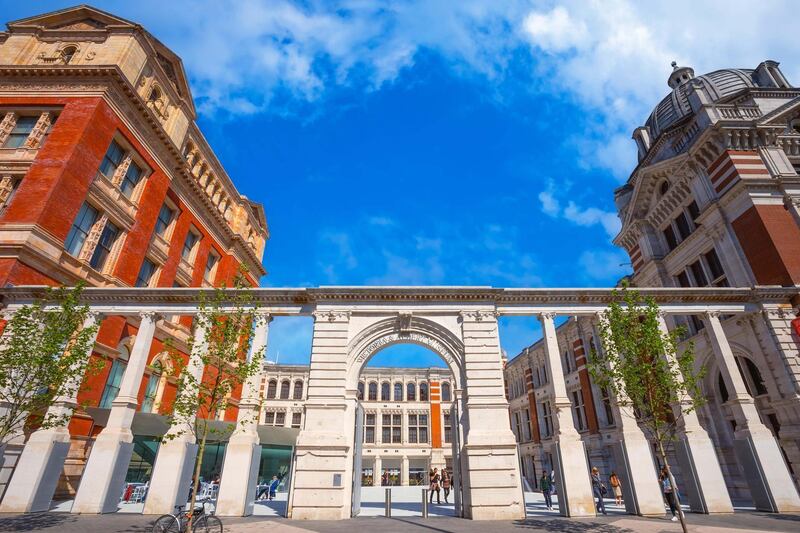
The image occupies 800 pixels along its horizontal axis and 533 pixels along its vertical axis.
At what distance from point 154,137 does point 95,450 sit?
19452 millimetres

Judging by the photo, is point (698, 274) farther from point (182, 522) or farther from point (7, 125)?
point (7, 125)

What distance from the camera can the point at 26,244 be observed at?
1759 centimetres

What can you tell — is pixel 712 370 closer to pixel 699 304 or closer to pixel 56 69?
pixel 699 304

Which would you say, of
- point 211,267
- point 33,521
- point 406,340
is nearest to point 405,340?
point 406,340

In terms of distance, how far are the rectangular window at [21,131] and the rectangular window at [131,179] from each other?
15.6 feet

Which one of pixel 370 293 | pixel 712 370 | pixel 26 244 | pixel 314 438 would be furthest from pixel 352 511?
pixel 712 370

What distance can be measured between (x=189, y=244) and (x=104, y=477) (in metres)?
19.6

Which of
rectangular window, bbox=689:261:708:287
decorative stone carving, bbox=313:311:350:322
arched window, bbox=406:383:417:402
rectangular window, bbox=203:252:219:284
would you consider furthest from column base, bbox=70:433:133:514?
arched window, bbox=406:383:417:402

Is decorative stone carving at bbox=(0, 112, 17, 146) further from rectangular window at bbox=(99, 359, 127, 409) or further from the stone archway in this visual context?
the stone archway

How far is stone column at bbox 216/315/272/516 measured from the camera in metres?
14.7

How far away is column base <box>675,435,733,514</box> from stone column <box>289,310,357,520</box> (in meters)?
13.1

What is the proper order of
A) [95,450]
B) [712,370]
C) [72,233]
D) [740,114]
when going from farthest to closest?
1. [740,114]
2. [712,370]
3. [72,233]
4. [95,450]

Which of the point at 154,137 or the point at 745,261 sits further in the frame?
the point at 154,137

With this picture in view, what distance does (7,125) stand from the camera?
21.9 meters
